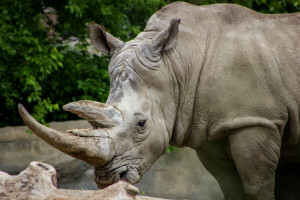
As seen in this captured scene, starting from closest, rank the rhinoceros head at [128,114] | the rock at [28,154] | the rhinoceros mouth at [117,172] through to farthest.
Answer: the rhinoceros head at [128,114]
the rhinoceros mouth at [117,172]
the rock at [28,154]

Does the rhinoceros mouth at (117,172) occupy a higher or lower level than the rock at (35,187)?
lower

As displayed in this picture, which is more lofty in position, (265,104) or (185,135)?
(265,104)

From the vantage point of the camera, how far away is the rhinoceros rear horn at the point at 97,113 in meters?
4.23

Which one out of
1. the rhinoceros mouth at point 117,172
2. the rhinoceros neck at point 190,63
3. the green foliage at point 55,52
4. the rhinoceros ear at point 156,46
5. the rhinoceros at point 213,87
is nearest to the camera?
the rhinoceros mouth at point 117,172

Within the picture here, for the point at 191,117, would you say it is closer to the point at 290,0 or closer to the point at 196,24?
the point at 196,24

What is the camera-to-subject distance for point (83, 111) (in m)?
4.24

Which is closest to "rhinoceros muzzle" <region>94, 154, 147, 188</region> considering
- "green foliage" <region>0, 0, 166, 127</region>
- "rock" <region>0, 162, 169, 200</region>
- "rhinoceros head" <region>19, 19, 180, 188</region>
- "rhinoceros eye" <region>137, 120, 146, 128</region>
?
"rhinoceros head" <region>19, 19, 180, 188</region>

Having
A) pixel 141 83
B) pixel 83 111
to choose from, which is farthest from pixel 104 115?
pixel 141 83

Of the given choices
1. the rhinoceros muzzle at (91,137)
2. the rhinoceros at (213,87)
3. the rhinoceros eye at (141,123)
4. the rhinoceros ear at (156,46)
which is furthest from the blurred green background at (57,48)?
the rhinoceros muzzle at (91,137)

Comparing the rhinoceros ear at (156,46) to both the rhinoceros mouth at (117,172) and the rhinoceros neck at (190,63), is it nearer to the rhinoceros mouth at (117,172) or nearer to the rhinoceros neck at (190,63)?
the rhinoceros neck at (190,63)

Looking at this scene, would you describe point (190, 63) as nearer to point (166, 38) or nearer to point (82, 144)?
point (166, 38)

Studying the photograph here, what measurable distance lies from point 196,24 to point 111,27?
8.39 feet

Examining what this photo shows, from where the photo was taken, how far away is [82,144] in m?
4.10

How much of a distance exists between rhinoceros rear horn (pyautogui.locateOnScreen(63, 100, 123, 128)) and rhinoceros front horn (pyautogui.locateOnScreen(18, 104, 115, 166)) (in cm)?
8
